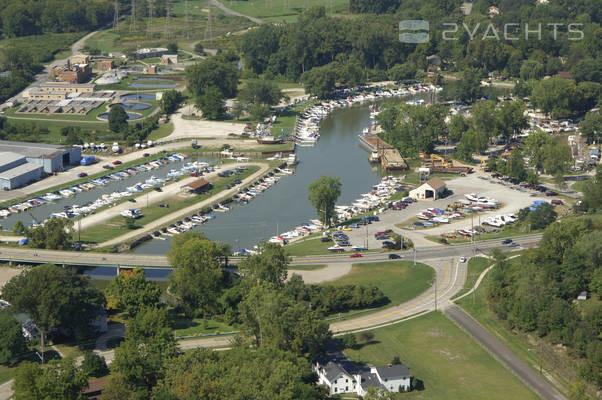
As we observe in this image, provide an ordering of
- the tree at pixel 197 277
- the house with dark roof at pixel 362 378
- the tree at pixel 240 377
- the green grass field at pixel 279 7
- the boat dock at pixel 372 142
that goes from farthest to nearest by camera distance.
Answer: the green grass field at pixel 279 7 → the boat dock at pixel 372 142 → the tree at pixel 197 277 → the house with dark roof at pixel 362 378 → the tree at pixel 240 377

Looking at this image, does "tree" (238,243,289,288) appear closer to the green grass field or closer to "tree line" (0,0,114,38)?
"tree line" (0,0,114,38)

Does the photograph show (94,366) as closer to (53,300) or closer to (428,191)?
(53,300)

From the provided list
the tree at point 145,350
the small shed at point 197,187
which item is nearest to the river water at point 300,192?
the small shed at point 197,187

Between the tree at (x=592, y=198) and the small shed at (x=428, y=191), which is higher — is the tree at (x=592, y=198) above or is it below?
above

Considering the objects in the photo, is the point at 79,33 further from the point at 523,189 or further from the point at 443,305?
the point at 443,305

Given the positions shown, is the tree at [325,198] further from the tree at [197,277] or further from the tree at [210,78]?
the tree at [210,78]

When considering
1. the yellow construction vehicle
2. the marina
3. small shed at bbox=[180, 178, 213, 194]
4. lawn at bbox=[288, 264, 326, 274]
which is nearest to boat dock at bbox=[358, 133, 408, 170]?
the marina

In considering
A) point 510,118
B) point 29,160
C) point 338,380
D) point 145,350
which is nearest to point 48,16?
point 29,160
